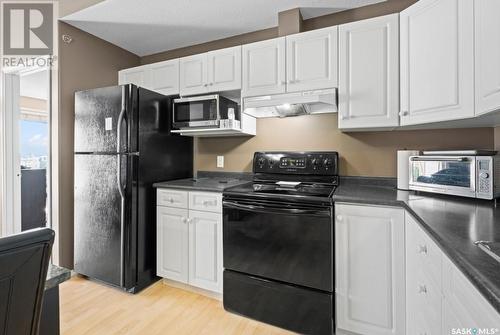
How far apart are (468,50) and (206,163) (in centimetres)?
232

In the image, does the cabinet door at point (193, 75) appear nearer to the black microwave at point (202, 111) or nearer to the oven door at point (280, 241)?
the black microwave at point (202, 111)

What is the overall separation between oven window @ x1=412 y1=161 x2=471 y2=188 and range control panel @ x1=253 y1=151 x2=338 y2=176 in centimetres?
62

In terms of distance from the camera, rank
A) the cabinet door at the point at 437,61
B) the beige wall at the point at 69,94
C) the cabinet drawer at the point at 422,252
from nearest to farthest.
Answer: the cabinet drawer at the point at 422,252, the cabinet door at the point at 437,61, the beige wall at the point at 69,94

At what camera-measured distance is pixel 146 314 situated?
1.94 m

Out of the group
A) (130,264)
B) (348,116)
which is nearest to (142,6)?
(348,116)

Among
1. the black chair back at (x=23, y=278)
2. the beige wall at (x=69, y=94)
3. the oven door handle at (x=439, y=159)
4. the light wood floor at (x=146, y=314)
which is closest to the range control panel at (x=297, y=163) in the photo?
the oven door handle at (x=439, y=159)

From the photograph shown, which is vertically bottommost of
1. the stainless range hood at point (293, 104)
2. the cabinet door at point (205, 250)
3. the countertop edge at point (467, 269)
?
the cabinet door at point (205, 250)

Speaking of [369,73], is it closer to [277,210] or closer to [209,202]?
[277,210]

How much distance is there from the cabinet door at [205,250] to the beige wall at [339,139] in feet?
2.53

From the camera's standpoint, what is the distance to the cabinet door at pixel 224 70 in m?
2.28

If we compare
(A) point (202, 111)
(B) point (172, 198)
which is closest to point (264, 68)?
(A) point (202, 111)

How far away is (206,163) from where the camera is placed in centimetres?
288

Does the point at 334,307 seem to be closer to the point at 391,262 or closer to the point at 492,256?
the point at 391,262

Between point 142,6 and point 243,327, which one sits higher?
point 142,6
